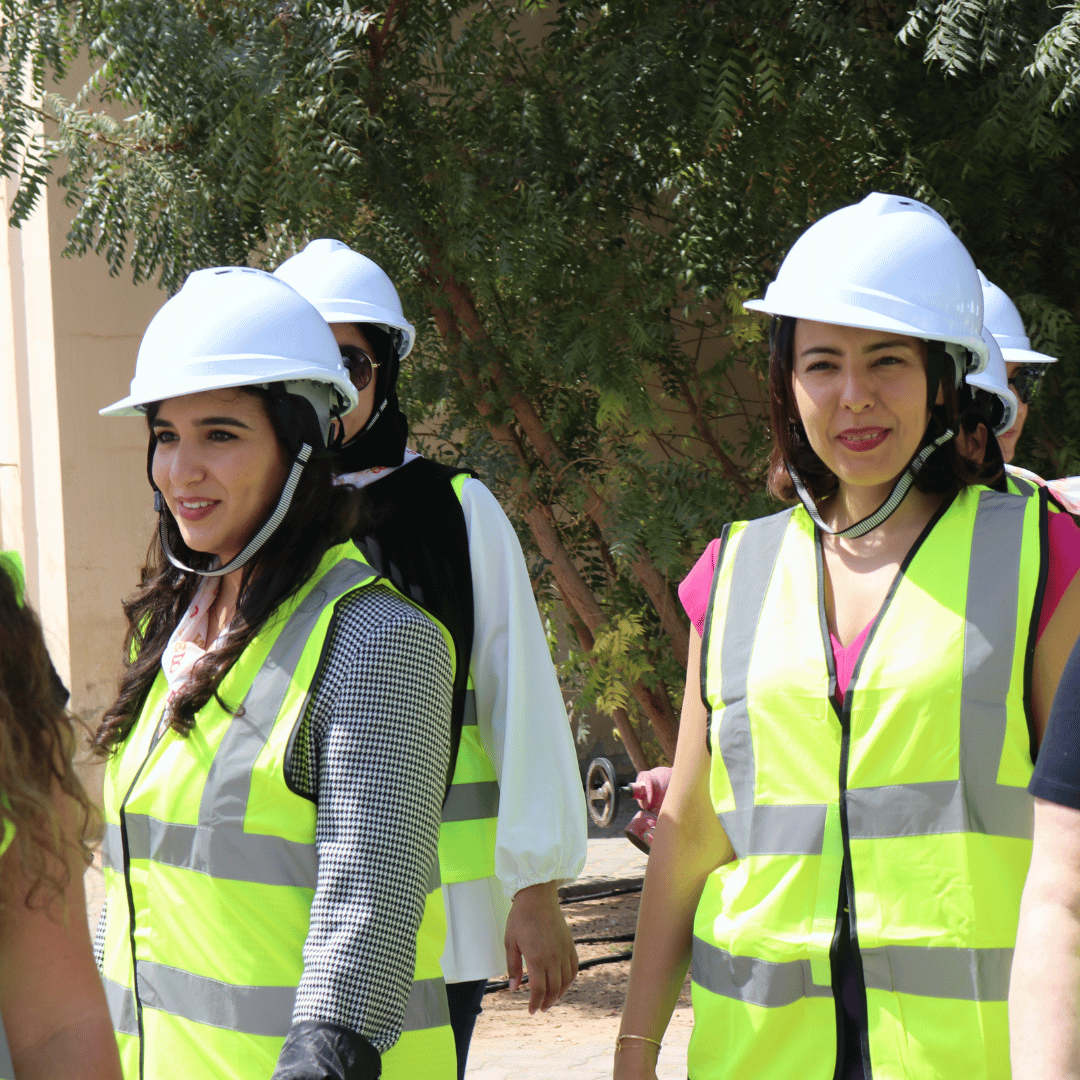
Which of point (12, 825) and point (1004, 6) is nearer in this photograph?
point (12, 825)

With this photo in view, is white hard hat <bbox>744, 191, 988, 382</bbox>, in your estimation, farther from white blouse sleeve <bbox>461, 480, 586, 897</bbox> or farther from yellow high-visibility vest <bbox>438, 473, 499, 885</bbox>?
yellow high-visibility vest <bbox>438, 473, 499, 885</bbox>

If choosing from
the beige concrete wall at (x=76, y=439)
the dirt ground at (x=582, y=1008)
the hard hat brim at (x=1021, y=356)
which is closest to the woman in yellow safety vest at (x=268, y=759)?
the hard hat brim at (x=1021, y=356)

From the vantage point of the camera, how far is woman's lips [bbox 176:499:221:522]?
2.19m

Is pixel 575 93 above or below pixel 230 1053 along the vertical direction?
above

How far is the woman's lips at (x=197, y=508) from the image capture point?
2.19 meters

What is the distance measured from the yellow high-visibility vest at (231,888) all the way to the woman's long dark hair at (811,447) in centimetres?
71

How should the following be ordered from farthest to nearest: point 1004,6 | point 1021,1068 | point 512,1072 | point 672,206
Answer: point 672,206, point 512,1072, point 1004,6, point 1021,1068

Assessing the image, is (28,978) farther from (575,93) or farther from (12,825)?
(575,93)

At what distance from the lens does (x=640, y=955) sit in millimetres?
2242

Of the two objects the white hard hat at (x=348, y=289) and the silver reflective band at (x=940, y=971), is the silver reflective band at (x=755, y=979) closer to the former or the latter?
the silver reflective band at (x=940, y=971)

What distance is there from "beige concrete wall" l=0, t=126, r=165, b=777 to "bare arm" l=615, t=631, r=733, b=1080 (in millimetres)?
7326

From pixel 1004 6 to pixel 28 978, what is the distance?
403cm

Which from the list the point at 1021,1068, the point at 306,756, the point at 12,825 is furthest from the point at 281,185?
the point at 1021,1068

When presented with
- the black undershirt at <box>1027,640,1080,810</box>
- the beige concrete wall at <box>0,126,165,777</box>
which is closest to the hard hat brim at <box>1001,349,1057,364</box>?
the black undershirt at <box>1027,640,1080,810</box>
